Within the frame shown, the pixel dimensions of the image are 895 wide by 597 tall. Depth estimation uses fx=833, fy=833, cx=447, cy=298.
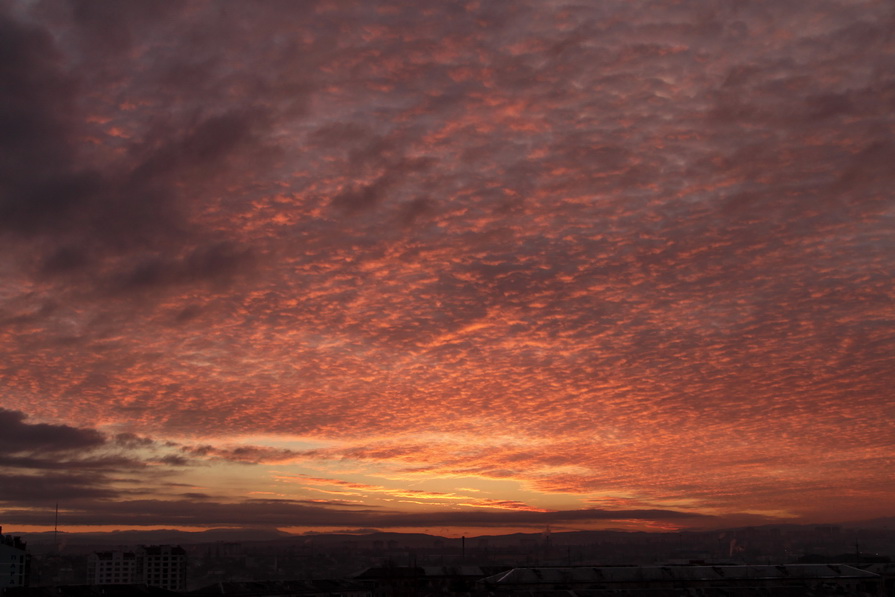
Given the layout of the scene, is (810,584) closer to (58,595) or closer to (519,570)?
(519,570)

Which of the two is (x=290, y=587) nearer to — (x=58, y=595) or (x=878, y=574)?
(x=58, y=595)

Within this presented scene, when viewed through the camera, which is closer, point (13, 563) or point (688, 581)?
point (688, 581)

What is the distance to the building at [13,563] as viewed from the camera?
15938 cm

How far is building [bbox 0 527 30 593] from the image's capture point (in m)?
159

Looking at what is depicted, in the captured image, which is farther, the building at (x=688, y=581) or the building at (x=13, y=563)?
the building at (x=13, y=563)

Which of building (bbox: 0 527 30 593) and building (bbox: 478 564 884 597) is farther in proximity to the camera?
building (bbox: 0 527 30 593)

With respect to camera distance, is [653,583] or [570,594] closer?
→ [570,594]

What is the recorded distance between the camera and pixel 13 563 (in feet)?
533

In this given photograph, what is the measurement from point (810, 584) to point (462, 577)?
60.6 m

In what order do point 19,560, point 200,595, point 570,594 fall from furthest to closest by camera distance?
point 19,560 → point 570,594 → point 200,595

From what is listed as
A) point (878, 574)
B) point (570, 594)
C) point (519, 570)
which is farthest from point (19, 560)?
point (878, 574)

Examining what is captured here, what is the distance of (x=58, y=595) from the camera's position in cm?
10706

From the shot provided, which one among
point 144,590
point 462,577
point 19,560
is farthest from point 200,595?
point 19,560

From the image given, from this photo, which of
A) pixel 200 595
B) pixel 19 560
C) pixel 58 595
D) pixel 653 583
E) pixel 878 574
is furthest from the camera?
pixel 19 560
